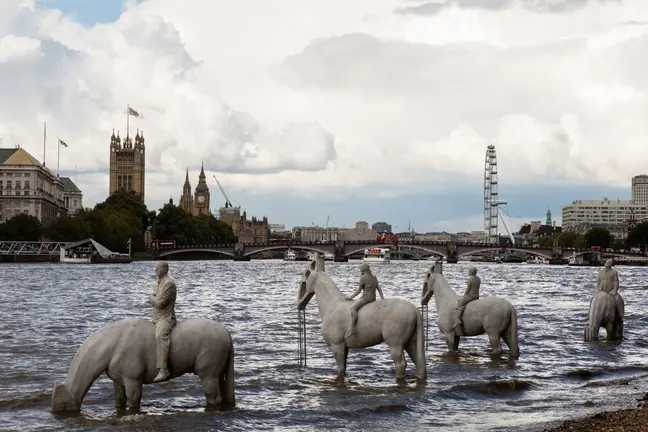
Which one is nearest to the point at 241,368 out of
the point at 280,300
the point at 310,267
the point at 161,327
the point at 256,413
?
the point at 310,267

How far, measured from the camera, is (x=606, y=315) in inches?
1271

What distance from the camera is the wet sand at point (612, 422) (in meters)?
16.6

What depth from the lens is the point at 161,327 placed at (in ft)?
59.6

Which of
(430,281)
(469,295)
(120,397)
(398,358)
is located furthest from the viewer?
(430,281)

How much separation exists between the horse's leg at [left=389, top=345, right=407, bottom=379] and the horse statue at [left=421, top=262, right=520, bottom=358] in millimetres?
4323

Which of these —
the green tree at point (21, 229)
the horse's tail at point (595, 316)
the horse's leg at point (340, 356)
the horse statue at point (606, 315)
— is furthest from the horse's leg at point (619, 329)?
the green tree at point (21, 229)

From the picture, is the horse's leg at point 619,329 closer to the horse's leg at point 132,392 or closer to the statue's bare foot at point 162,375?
the horse's leg at point 132,392

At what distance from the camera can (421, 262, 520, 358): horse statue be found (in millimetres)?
26672

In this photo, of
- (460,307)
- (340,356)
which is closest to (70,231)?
(460,307)

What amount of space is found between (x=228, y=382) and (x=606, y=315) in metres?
16.0

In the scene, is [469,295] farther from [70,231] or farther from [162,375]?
[70,231]

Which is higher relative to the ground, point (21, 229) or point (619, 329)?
point (21, 229)

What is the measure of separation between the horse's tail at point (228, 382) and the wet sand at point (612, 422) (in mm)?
5350

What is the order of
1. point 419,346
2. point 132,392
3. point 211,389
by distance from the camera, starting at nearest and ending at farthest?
1. point 132,392
2. point 211,389
3. point 419,346
